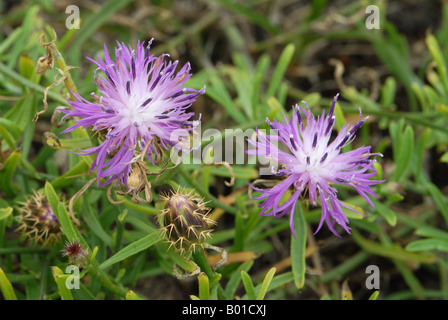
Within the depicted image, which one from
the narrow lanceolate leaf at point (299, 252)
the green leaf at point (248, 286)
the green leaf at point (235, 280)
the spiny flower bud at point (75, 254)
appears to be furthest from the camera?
the green leaf at point (235, 280)

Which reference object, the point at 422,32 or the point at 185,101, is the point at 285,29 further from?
the point at 185,101

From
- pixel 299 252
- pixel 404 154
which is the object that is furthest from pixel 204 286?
pixel 404 154

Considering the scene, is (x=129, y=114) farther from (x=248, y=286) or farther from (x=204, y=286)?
(x=248, y=286)

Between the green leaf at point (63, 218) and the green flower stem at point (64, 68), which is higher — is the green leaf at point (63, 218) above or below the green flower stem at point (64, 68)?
below

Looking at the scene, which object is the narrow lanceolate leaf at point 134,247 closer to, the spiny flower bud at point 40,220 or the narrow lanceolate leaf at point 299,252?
the spiny flower bud at point 40,220

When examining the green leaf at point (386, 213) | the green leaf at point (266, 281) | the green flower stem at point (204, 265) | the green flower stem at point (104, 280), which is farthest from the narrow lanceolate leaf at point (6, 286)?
the green leaf at point (386, 213)
